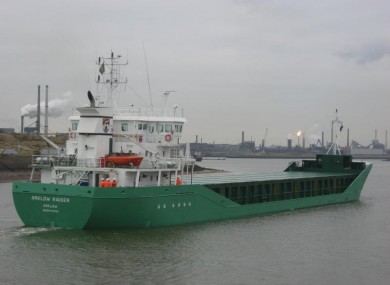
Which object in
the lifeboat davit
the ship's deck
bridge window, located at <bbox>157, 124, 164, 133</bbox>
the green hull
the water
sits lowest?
the water

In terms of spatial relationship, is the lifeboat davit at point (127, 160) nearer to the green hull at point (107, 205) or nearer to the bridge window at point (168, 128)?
the green hull at point (107, 205)

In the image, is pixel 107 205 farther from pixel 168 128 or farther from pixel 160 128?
pixel 168 128

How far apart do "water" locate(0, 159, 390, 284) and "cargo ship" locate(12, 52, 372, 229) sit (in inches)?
27.8

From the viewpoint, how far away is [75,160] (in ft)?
90.4

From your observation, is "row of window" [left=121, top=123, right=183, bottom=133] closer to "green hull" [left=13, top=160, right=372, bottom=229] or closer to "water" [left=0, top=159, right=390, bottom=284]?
"green hull" [left=13, top=160, right=372, bottom=229]

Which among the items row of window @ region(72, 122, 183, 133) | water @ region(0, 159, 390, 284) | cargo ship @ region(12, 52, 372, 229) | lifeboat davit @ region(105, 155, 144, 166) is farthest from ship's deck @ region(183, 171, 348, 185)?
lifeboat davit @ region(105, 155, 144, 166)

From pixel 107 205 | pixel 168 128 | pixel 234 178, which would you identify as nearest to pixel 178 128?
pixel 168 128

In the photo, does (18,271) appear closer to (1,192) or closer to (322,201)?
(322,201)

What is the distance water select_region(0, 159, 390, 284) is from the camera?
19.6 metres

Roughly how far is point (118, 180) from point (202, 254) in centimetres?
578

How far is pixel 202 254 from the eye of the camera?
22859mm

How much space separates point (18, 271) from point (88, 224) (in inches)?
216

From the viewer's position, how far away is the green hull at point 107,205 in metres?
24.8

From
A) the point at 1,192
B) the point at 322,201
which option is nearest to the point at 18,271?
the point at 322,201
